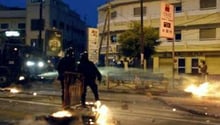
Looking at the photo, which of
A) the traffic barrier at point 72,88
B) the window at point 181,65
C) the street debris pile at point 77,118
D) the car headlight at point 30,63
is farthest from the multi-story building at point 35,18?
the street debris pile at point 77,118

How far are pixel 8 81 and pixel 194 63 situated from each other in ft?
87.6

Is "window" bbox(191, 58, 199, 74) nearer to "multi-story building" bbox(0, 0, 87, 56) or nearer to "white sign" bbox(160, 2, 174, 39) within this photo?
"multi-story building" bbox(0, 0, 87, 56)

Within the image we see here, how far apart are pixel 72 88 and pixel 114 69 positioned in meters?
28.3

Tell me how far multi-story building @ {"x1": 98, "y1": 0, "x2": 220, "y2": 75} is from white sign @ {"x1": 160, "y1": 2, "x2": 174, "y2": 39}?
1662 centimetres

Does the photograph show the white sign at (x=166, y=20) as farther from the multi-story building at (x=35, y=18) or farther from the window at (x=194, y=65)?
the multi-story building at (x=35, y=18)

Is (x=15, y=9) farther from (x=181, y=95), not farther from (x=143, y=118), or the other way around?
(x=143, y=118)

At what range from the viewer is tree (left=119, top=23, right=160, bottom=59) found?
1847 inches

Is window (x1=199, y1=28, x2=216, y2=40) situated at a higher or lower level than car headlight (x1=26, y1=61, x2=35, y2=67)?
higher

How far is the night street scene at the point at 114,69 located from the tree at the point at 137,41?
0.31ft

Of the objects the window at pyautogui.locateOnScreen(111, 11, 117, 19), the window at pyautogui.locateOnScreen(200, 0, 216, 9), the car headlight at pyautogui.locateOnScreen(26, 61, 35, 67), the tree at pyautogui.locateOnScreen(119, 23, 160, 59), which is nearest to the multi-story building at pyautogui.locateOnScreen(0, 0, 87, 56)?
the window at pyautogui.locateOnScreen(111, 11, 117, 19)

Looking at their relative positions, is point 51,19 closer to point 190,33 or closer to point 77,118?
point 190,33

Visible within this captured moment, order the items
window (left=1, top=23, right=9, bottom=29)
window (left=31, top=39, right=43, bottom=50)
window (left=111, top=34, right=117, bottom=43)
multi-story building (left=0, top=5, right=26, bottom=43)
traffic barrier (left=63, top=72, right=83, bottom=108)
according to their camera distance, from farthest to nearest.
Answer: window (left=1, top=23, right=9, bottom=29), multi-story building (left=0, top=5, right=26, bottom=43), window (left=111, top=34, right=117, bottom=43), window (left=31, top=39, right=43, bottom=50), traffic barrier (left=63, top=72, right=83, bottom=108)

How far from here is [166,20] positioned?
28047 millimetres

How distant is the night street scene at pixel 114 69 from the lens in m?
13.7
